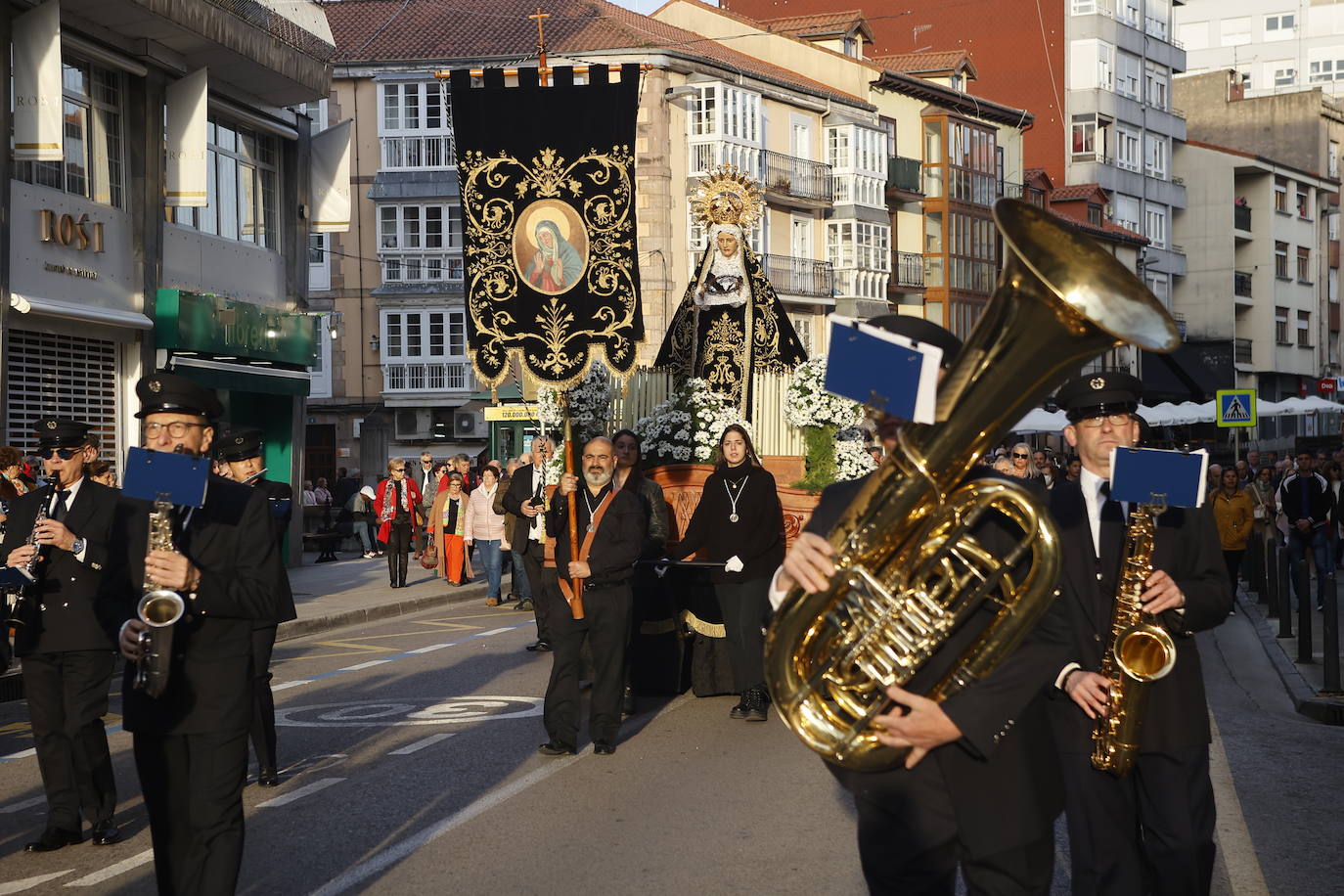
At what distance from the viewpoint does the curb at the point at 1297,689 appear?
11047 millimetres

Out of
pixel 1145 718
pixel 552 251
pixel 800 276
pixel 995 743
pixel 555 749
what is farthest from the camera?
pixel 800 276

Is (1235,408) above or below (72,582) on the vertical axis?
above

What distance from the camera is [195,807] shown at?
15.9 ft

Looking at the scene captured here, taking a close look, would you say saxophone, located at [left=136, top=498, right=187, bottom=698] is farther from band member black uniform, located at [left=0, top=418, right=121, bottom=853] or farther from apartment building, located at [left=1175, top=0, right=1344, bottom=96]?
apartment building, located at [left=1175, top=0, right=1344, bottom=96]

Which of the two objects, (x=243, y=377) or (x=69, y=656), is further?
(x=243, y=377)

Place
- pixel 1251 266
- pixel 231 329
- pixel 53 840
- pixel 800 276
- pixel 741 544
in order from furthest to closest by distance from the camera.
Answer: pixel 1251 266, pixel 800 276, pixel 231 329, pixel 741 544, pixel 53 840

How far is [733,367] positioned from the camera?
14.4 m

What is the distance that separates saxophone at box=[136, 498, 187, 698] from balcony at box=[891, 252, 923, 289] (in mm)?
53400

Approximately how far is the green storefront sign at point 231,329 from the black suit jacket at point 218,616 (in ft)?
57.4

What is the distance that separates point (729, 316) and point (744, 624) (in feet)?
14.7

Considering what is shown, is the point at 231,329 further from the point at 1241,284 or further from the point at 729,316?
the point at 1241,284

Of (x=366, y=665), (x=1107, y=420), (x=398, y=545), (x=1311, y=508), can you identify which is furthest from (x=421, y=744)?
(x=1311, y=508)

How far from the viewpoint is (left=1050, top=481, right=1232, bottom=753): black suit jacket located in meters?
4.99

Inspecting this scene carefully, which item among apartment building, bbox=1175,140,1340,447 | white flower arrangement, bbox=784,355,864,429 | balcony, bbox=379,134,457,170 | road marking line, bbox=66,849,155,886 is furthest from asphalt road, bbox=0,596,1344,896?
apartment building, bbox=1175,140,1340,447
